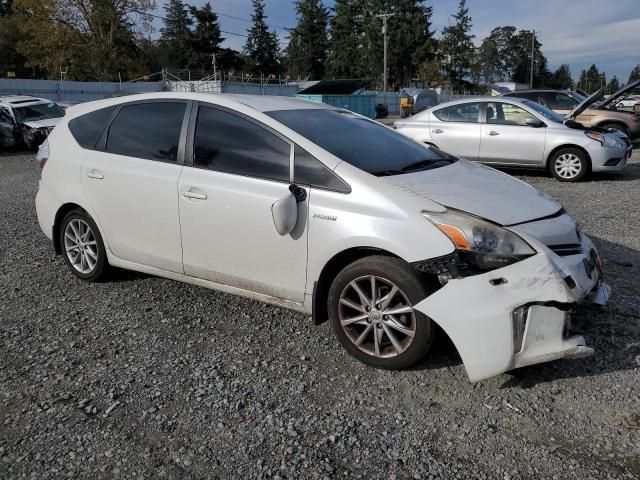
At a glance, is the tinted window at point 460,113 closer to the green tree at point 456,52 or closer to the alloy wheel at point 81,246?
the alloy wheel at point 81,246

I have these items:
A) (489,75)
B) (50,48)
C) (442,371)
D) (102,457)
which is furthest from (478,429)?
(489,75)

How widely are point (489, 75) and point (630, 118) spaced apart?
96.6 meters

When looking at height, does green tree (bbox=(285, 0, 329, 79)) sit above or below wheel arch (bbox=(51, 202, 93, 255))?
above

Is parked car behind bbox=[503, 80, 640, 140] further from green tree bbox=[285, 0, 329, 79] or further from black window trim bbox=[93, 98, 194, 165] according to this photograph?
green tree bbox=[285, 0, 329, 79]

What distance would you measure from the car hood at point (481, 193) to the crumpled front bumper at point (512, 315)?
0.36m

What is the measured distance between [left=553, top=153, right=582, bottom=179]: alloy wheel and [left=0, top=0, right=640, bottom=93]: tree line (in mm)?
45056

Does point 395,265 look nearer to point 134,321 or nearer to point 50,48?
point 134,321

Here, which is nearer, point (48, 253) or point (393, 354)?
point (393, 354)

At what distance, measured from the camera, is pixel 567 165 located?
1007 cm

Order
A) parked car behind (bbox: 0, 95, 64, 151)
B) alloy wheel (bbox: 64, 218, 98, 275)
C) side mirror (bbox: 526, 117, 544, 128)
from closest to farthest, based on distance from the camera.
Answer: alloy wheel (bbox: 64, 218, 98, 275), side mirror (bbox: 526, 117, 544, 128), parked car behind (bbox: 0, 95, 64, 151)

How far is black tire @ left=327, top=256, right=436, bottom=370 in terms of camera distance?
303cm

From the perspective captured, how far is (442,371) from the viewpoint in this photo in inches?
129

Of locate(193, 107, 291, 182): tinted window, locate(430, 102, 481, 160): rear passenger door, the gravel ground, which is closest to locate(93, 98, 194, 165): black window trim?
locate(193, 107, 291, 182): tinted window

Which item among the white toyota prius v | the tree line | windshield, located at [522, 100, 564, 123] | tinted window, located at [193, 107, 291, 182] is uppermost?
the tree line
